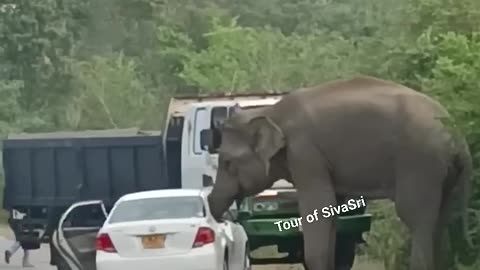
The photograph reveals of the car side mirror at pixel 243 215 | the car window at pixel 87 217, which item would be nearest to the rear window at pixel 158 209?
the car side mirror at pixel 243 215

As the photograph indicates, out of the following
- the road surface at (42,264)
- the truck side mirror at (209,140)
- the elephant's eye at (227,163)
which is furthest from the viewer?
the road surface at (42,264)

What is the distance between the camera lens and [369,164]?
1767 centimetres

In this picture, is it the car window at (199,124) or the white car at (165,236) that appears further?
the car window at (199,124)

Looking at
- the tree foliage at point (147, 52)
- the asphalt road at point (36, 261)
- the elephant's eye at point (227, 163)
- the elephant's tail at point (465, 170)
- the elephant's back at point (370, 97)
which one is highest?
the elephant's back at point (370, 97)

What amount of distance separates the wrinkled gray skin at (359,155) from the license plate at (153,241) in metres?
1.05

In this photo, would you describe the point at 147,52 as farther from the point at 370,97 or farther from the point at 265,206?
the point at 370,97

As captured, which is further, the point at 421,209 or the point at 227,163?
the point at 227,163

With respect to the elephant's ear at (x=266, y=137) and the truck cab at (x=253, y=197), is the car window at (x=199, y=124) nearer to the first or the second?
the truck cab at (x=253, y=197)

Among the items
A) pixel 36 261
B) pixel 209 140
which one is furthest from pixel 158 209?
pixel 36 261

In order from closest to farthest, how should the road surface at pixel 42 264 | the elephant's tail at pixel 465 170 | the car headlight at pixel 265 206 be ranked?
the elephant's tail at pixel 465 170 < the car headlight at pixel 265 206 < the road surface at pixel 42 264

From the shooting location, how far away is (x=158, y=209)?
61.3 feet

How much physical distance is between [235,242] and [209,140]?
3262 millimetres

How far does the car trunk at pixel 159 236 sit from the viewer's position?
18.0 m

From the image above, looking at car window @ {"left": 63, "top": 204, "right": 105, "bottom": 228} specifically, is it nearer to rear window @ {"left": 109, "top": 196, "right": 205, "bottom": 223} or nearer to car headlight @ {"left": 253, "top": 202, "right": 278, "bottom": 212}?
car headlight @ {"left": 253, "top": 202, "right": 278, "bottom": 212}
